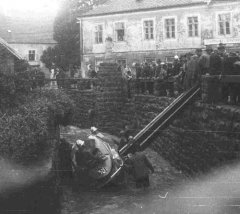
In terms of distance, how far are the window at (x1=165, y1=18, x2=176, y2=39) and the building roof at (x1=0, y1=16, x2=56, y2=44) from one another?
1860 cm

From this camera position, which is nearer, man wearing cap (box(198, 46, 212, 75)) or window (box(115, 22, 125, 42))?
man wearing cap (box(198, 46, 212, 75))

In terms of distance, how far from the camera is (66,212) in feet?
37.3

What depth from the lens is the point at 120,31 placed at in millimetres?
32750

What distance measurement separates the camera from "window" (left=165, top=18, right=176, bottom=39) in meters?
30.6

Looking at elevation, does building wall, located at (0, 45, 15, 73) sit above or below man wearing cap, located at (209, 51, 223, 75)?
above

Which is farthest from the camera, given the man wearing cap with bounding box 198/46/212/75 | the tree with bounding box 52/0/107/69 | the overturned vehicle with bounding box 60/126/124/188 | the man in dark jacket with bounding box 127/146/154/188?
the tree with bounding box 52/0/107/69

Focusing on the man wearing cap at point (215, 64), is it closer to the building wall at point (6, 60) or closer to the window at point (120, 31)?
the building wall at point (6, 60)

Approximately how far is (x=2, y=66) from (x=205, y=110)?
13.3 m

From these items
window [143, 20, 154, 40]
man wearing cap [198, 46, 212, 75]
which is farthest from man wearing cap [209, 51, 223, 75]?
window [143, 20, 154, 40]

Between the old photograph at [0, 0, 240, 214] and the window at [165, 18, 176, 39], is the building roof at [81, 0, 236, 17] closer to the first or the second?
the old photograph at [0, 0, 240, 214]

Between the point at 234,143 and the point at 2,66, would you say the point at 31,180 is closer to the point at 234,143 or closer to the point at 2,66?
the point at 2,66

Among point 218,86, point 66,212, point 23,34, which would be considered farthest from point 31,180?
point 23,34

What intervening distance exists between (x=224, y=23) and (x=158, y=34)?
5425mm

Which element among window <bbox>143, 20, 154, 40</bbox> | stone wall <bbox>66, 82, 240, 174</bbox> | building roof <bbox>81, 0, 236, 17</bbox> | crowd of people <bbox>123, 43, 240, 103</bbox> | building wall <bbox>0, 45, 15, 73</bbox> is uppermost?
building roof <bbox>81, 0, 236, 17</bbox>
